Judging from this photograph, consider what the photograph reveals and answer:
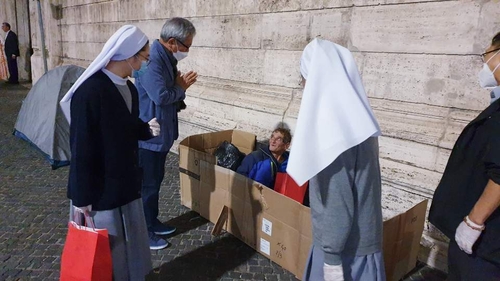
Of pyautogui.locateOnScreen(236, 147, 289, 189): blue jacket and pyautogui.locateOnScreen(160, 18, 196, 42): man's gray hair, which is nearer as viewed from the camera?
pyautogui.locateOnScreen(160, 18, 196, 42): man's gray hair

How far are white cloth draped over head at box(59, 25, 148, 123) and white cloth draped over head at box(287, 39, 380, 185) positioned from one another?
1.12 metres

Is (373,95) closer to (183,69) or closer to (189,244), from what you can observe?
(189,244)

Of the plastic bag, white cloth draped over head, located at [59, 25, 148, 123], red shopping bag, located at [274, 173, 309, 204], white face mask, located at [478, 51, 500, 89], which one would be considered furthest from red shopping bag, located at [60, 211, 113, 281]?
white face mask, located at [478, 51, 500, 89]

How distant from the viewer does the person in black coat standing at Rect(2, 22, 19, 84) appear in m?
14.6

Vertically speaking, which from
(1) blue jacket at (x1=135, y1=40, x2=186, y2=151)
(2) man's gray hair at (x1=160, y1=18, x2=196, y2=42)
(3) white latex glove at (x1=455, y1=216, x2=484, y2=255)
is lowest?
(3) white latex glove at (x1=455, y1=216, x2=484, y2=255)

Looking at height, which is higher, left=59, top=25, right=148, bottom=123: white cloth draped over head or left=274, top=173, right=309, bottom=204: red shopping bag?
left=59, top=25, right=148, bottom=123: white cloth draped over head

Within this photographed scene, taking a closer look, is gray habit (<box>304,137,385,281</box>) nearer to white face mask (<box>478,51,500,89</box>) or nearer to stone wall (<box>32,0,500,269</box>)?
white face mask (<box>478,51,500,89</box>)

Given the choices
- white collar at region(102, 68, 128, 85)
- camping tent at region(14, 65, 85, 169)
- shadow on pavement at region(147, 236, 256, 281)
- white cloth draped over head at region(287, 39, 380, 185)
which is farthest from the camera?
camping tent at region(14, 65, 85, 169)

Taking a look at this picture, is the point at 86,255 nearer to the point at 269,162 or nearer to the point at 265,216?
the point at 265,216

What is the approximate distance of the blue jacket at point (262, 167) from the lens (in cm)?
365

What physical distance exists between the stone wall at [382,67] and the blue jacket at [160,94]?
1.64 metres

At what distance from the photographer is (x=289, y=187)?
3270 mm

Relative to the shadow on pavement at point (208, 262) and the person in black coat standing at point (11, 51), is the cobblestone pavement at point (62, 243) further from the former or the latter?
the person in black coat standing at point (11, 51)

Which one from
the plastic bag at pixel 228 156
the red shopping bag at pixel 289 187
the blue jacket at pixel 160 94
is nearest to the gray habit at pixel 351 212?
the red shopping bag at pixel 289 187
